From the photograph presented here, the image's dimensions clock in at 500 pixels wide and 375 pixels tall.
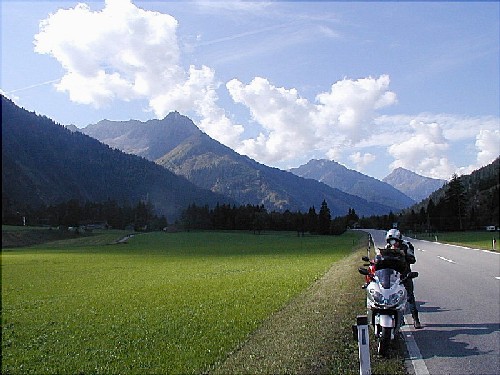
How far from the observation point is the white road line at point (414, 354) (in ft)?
25.1

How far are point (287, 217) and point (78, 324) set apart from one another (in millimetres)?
123353

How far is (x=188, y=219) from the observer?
462ft

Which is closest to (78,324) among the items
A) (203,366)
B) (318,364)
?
(203,366)

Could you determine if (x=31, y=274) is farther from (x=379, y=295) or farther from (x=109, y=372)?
(x=379, y=295)

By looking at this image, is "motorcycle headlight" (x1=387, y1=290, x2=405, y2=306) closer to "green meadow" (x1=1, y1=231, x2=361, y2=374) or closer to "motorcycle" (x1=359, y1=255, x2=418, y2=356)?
"motorcycle" (x1=359, y1=255, x2=418, y2=356)

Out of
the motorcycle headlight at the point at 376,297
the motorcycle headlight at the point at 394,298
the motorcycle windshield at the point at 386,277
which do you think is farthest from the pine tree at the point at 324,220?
the motorcycle headlight at the point at 394,298

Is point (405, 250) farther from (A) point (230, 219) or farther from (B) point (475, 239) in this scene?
(A) point (230, 219)

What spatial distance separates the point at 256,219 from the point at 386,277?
127 metres

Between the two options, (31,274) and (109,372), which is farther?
(31,274)

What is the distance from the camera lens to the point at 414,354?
28.2ft

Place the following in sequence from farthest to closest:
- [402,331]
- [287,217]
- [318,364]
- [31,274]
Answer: [287,217] < [31,274] < [402,331] < [318,364]

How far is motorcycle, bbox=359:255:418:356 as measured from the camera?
8.37 metres

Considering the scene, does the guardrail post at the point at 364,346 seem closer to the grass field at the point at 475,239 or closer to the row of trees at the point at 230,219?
the grass field at the point at 475,239

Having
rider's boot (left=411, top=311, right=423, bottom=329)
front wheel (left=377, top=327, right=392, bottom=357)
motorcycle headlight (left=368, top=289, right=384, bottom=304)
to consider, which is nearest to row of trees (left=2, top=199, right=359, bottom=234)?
rider's boot (left=411, top=311, right=423, bottom=329)
